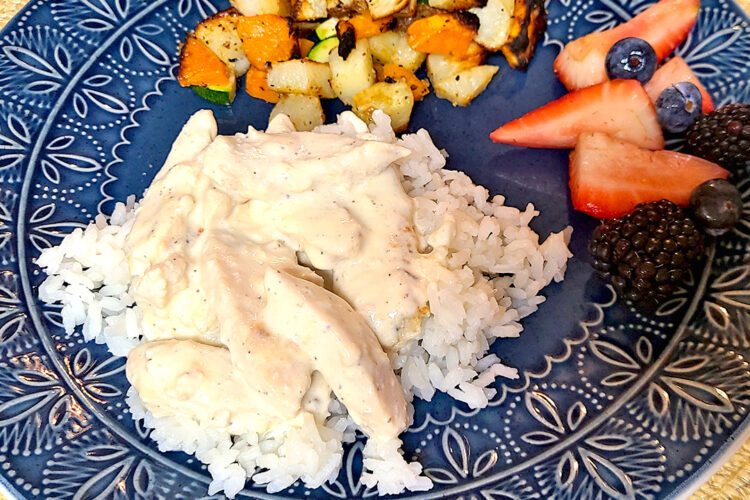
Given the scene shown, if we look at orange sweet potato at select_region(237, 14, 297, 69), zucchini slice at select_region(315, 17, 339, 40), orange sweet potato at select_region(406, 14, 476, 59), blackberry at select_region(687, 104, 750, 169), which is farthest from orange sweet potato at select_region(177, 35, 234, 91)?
blackberry at select_region(687, 104, 750, 169)

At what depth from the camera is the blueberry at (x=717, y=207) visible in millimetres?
2020

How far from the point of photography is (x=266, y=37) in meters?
2.48

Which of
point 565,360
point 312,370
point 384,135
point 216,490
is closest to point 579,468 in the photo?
point 565,360

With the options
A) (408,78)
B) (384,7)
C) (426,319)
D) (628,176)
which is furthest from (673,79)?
(426,319)

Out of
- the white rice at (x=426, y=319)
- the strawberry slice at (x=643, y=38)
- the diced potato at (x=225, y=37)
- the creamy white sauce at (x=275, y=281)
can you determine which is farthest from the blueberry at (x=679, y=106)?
the diced potato at (x=225, y=37)

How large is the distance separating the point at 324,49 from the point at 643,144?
1.15 m

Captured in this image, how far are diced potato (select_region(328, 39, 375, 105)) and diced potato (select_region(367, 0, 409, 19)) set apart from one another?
112 mm

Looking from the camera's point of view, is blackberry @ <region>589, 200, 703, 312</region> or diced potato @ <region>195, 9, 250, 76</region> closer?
blackberry @ <region>589, 200, 703, 312</region>

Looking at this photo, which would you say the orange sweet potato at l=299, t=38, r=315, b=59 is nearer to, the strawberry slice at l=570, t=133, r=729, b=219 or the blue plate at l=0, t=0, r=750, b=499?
the blue plate at l=0, t=0, r=750, b=499

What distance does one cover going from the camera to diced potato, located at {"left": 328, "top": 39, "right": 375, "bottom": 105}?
2451 millimetres

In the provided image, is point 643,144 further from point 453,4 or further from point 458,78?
point 453,4

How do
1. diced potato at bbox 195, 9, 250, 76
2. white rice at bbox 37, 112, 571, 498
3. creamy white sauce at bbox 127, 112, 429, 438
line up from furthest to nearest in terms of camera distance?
diced potato at bbox 195, 9, 250, 76 < white rice at bbox 37, 112, 571, 498 < creamy white sauce at bbox 127, 112, 429, 438

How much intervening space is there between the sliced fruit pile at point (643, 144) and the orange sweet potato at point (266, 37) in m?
0.79

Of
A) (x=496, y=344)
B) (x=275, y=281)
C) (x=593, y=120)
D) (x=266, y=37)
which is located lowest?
(x=496, y=344)
